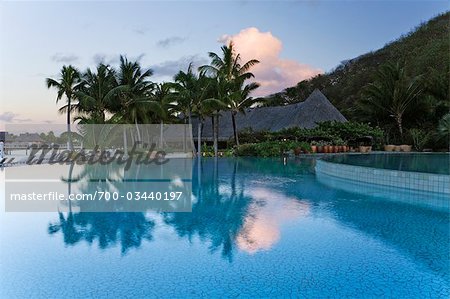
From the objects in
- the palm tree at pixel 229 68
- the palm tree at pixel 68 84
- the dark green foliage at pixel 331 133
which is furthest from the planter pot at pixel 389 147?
the palm tree at pixel 68 84

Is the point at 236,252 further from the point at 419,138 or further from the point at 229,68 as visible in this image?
the point at 419,138

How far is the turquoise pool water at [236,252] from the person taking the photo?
11.5ft

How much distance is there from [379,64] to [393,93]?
2266 centimetres

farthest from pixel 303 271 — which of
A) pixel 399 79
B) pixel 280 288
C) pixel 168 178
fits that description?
pixel 399 79

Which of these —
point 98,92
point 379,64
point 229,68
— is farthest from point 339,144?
point 379,64

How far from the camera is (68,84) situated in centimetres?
2373

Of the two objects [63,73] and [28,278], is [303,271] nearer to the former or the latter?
[28,278]

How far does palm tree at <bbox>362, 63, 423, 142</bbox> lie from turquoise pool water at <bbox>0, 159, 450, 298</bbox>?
20.7 metres

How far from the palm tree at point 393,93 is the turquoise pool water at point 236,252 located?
20653 mm

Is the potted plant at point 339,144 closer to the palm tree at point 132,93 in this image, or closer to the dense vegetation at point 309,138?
the dense vegetation at point 309,138

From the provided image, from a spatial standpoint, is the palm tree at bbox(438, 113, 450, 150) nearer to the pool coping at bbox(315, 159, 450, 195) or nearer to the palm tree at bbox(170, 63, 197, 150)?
the pool coping at bbox(315, 159, 450, 195)

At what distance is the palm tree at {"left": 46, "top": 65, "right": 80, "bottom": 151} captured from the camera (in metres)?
23.7

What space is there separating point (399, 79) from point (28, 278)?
2724 centimetres

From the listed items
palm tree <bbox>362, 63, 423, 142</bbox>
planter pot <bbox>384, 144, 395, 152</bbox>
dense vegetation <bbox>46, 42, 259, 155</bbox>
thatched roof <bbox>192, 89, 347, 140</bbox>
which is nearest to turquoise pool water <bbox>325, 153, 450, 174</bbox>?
planter pot <bbox>384, 144, 395, 152</bbox>
